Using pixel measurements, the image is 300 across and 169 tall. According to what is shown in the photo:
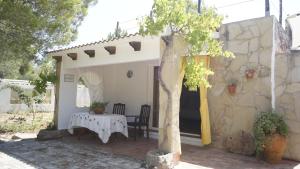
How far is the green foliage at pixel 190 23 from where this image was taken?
5793 mm

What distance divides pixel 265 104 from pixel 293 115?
0.69 m

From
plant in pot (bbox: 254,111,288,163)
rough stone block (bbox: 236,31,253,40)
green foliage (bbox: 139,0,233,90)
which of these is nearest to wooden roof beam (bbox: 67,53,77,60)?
green foliage (bbox: 139,0,233,90)

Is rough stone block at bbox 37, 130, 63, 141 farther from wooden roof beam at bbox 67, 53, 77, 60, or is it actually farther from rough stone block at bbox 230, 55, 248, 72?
rough stone block at bbox 230, 55, 248, 72

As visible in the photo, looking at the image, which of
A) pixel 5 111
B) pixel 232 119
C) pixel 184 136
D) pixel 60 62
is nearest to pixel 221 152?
pixel 232 119

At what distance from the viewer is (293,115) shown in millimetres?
7070

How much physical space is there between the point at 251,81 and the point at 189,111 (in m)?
3.31

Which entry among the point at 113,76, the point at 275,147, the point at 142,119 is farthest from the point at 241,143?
the point at 113,76

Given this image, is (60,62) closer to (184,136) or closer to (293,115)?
(184,136)

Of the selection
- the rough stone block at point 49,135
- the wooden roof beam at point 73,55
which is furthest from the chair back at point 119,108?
the wooden roof beam at point 73,55

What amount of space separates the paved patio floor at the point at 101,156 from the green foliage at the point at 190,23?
219 centimetres

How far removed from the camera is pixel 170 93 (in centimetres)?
645

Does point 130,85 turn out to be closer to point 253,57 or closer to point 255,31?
point 253,57

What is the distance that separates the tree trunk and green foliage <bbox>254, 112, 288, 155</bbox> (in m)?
1.93

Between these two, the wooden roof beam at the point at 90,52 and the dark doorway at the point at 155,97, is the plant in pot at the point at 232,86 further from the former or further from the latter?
the wooden roof beam at the point at 90,52
